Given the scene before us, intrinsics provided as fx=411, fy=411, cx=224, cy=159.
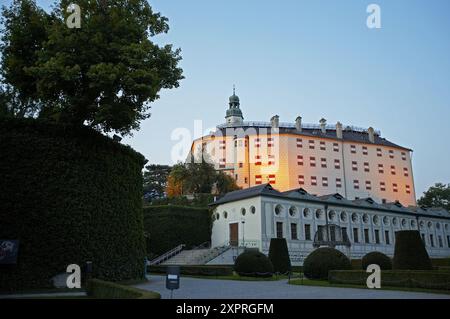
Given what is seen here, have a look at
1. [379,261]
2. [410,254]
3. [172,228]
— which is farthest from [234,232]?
[410,254]

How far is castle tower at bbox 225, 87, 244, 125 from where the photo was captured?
89.8m

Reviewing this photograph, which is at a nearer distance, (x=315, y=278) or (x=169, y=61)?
(x=169, y=61)

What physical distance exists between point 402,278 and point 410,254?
339cm

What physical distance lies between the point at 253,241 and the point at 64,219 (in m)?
23.6

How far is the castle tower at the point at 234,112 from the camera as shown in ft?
295

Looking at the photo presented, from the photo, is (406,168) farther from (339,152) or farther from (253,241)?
(253,241)

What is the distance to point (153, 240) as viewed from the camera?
42844 millimetres

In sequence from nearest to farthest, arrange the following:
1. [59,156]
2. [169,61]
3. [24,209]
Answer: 1. [24,209]
2. [59,156]
3. [169,61]

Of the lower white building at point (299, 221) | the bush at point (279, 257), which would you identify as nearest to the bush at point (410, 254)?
the bush at point (279, 257)

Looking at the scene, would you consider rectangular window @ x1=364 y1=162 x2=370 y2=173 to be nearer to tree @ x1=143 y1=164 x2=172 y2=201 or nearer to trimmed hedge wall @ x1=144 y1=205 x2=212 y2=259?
tree @ x1=143 y1=164 x2=172 y2=201

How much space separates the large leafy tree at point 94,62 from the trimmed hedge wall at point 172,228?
23.2 metres

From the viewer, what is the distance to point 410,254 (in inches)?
904

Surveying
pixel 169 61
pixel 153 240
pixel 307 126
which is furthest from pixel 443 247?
pixel 169 61

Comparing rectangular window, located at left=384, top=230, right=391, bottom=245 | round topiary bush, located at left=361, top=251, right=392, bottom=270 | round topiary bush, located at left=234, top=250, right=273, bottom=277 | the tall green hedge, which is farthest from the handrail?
rectangular window, located at left=384, top=230, right=391, bottom=245
